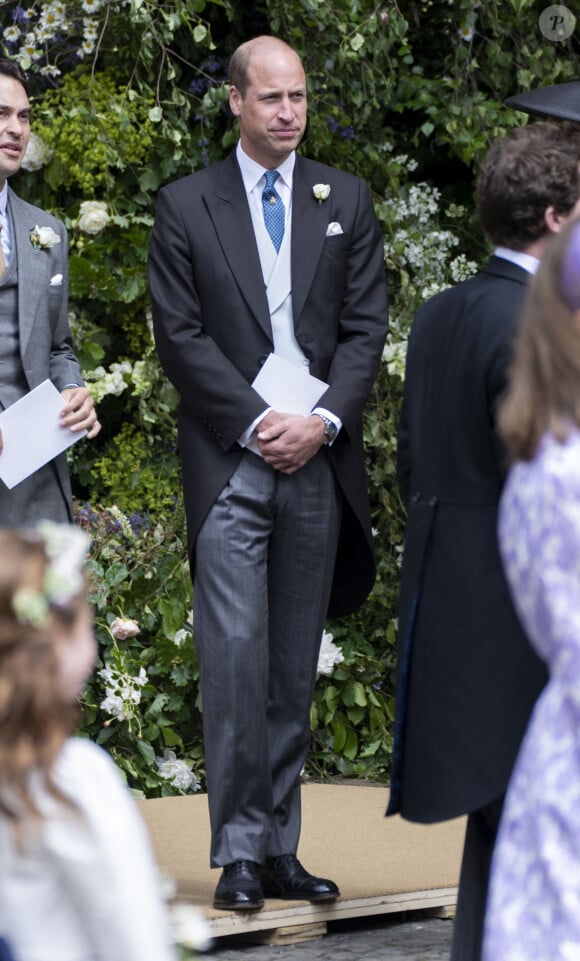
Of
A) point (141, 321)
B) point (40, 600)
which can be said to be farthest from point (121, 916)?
point (141, 321)

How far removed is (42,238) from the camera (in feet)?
13.4

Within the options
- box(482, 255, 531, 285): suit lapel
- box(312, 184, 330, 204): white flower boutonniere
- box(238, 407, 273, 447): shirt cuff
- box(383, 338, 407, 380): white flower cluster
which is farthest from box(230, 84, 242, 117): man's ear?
box(383, 338, 407, 380): white flower cluster

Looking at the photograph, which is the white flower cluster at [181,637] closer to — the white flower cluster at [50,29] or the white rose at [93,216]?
the white rose at [93,216]

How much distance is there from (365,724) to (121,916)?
3.99 m

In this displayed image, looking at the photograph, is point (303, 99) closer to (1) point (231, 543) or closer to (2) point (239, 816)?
(1) point (231, 543)

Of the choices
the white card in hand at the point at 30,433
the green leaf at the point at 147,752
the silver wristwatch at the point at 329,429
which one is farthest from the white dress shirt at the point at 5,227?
the green leaf at the point at 147,752

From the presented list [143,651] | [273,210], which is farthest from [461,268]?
[273,210]

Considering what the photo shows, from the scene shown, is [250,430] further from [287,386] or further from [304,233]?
[304,233]

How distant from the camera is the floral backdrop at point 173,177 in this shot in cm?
549

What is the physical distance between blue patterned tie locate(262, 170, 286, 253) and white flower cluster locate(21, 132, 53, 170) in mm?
2004

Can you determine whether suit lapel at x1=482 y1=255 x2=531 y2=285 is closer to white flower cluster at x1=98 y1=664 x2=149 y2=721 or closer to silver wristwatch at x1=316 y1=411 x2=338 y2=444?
silver wristwatch at x1=316 y1=411 x2=338 y2=444

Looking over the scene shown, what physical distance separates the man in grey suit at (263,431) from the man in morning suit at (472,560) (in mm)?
1047

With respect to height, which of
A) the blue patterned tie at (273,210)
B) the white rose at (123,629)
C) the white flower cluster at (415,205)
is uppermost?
the blue patterned tie at (273,210)

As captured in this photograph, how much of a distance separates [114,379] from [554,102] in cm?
197
